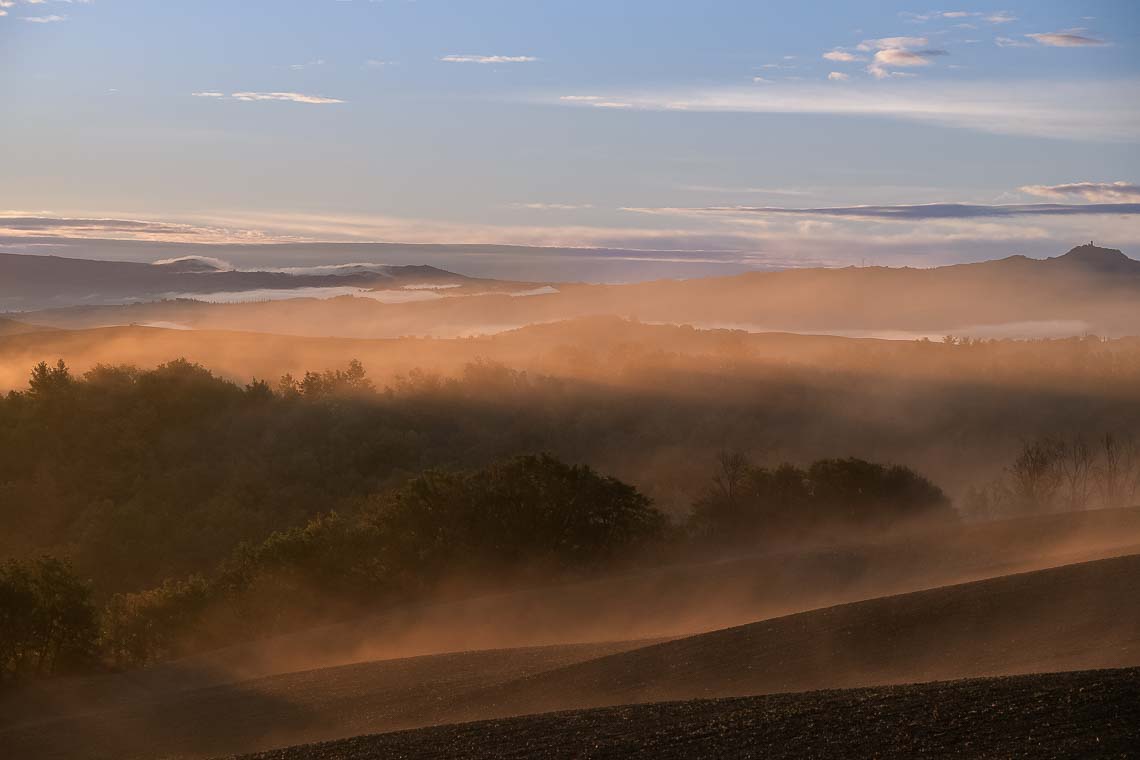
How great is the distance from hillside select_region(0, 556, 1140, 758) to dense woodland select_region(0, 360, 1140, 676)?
24.4 feet

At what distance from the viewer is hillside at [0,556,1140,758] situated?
16.7 meters

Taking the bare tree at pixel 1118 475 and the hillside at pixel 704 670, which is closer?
the hillside at pixel 704 670

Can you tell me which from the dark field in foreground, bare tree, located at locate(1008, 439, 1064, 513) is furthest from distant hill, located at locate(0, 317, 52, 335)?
the dark field in foreground

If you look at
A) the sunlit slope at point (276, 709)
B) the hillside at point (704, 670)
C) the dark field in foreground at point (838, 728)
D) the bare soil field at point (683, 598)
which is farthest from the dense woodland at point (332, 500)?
the dark field in foreground at point (838, 728)

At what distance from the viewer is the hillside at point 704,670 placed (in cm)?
1666

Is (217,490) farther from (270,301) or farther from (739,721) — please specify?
(270,301)

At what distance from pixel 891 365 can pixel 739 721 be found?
347 ft

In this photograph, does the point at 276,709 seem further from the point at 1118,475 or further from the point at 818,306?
the point at 818,306

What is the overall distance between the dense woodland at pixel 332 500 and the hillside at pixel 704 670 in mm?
7432

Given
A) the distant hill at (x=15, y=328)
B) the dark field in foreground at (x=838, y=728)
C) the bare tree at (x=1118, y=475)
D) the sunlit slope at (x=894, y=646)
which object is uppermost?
the dark field in foreground at (x=838, y=728)

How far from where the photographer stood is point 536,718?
47.0 ft

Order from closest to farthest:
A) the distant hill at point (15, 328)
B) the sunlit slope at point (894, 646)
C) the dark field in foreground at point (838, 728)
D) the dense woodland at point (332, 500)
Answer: the dark field in foreground at point (838, 728)
the sunlit slope at point (894, 646)
the dense woodland at point (332, 500)
the distant hill at point (15, 328)

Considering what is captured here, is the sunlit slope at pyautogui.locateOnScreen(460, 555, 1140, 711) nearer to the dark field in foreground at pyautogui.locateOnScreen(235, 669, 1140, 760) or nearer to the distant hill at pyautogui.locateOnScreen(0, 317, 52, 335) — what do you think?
the dark field in foreground at pyautogui.locateOnScreen(235, 669, 1140, 760)

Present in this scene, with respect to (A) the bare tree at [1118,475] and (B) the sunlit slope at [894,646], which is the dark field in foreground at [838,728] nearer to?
(B) the sunlit slope at [894,646]
